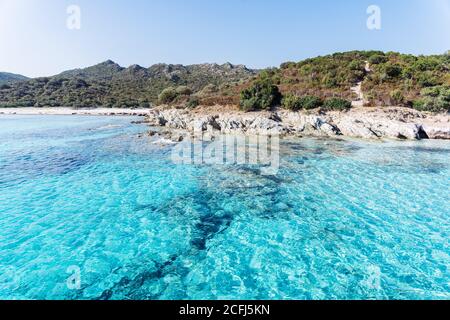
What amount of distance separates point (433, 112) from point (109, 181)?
3758 cm

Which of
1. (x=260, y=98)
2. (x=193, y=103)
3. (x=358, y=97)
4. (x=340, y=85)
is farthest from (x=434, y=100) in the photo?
(x=193, y=103)

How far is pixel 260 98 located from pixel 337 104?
1055 cm

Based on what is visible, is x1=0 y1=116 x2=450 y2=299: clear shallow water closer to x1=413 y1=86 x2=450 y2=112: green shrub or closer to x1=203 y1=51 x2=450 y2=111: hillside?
x1=413 y1=86 x2=450 y2=112: green shrub

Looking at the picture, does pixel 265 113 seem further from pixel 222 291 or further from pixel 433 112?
pixel 222 291

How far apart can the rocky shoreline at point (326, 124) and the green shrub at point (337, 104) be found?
38.2 inches

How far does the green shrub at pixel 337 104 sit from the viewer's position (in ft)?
114

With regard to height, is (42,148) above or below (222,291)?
above

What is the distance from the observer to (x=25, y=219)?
1078 centimetres

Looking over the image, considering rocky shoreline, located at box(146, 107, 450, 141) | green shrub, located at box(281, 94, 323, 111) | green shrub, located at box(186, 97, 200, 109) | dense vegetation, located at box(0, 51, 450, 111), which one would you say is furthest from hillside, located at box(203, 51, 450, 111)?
rocky shoreline, located at box(146, 107, 450, 141)

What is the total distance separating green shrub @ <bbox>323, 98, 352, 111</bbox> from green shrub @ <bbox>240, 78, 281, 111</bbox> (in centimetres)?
711

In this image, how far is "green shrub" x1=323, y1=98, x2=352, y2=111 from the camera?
34.7 metres
